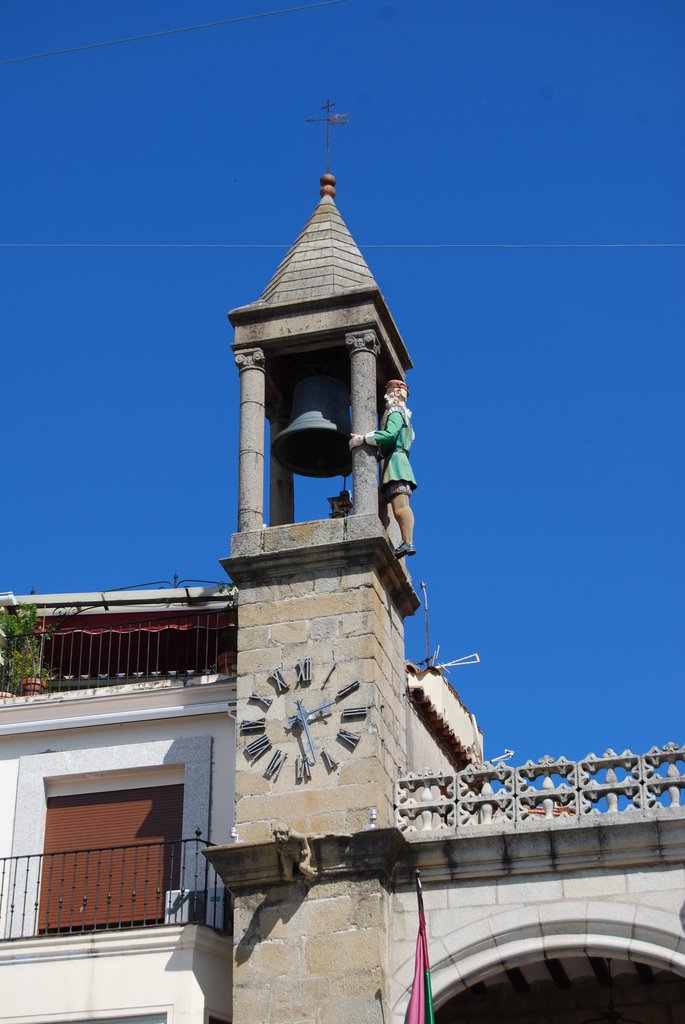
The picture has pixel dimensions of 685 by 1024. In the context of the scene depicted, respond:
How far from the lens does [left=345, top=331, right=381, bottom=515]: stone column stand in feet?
48.9

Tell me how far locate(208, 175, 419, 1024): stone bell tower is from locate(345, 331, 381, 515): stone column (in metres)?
0.01

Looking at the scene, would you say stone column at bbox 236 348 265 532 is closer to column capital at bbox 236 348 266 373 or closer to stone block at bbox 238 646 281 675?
column capital at bbox 236 348 266 373

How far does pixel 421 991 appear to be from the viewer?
12.8m

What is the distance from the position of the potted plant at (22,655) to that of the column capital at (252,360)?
149 inches

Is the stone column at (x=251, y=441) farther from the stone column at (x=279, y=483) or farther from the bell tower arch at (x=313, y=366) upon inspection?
the stone column at (x=279, y=483)

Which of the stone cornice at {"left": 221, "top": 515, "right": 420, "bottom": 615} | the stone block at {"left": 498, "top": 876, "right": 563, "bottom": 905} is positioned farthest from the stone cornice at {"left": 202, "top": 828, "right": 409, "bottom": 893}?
the stone cornice at {"left": 221, "top": 515, "right": 420, "bottom": 615}

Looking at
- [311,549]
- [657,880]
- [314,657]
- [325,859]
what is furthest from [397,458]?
[657,880]

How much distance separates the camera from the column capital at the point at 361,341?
1548 centimetres

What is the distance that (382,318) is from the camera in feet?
52.3

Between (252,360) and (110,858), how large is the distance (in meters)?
4.63

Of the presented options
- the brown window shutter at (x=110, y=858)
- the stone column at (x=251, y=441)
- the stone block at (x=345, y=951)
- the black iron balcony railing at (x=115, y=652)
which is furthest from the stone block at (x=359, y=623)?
the black iron balcony railing at (x=115, y=652)

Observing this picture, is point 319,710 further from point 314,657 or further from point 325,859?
point 325,859

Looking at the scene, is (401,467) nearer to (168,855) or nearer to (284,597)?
(284,597)

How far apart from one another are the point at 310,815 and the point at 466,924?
1484 mm
